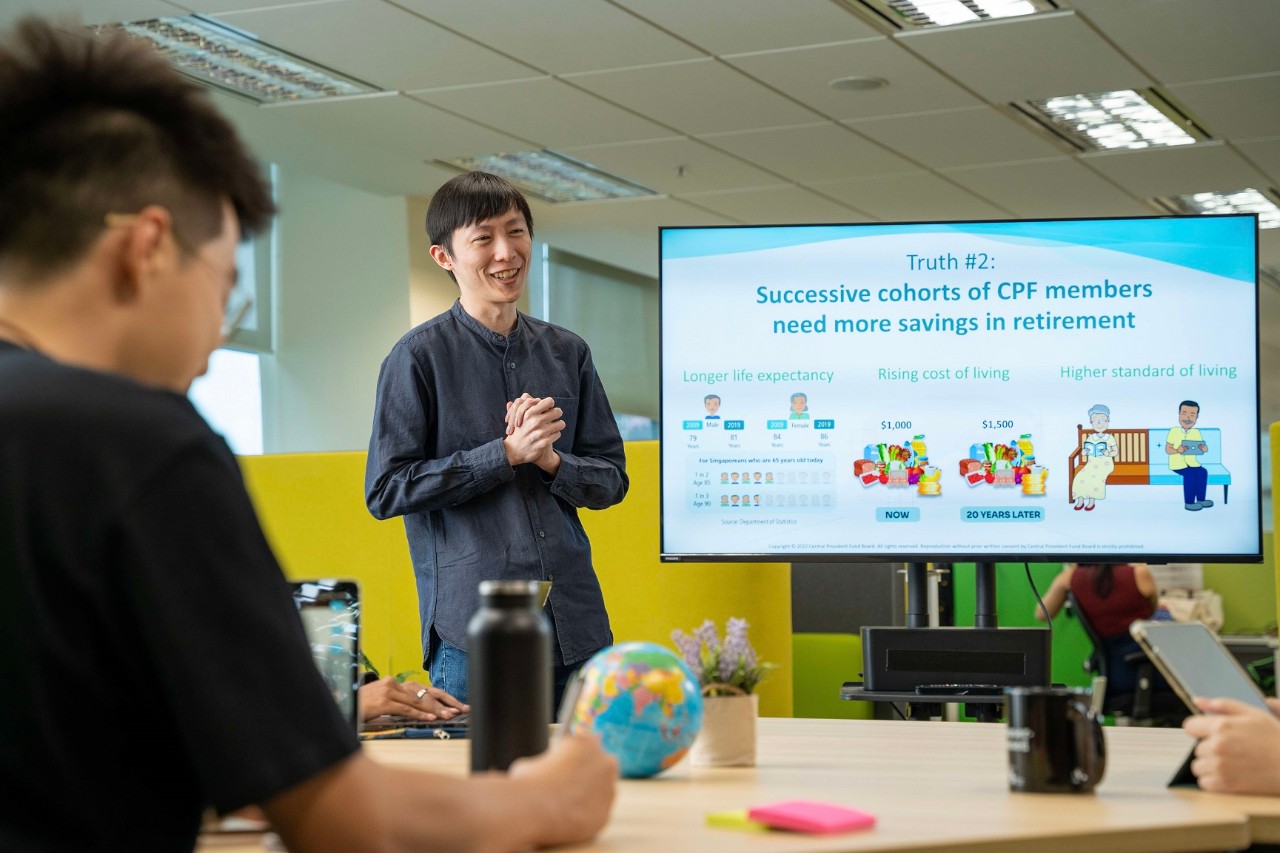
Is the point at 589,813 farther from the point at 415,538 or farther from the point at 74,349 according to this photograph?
the point at 415,538

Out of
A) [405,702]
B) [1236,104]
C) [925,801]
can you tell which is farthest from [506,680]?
[1236,104]

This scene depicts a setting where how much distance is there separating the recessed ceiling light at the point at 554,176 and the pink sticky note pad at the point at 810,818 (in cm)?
584

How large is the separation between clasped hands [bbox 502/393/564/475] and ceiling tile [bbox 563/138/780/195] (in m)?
4.30

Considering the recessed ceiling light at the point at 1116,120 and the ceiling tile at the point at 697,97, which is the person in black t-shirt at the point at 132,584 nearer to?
the ceiling tile at the point at 697,97

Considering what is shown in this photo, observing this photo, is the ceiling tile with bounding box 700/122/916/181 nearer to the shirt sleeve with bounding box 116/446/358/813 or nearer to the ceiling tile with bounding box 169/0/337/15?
the ceiling tile with bounding box 169/0/337/15

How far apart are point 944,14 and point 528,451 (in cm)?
336

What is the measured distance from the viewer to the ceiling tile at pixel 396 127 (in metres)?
5.92

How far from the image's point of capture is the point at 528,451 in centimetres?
228

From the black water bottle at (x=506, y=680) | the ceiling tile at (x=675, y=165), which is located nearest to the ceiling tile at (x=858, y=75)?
the ceiling tile at (x=675, y=165)

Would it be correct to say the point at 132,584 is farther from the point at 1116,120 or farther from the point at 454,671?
the point at 1116,120

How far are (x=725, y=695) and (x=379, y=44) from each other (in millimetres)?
4293

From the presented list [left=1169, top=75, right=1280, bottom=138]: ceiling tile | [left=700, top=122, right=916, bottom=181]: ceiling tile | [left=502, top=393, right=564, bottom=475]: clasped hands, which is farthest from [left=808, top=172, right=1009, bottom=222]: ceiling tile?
[left=502, top=393, right=564, bottom=475]: clasped hands

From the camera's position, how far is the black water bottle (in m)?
0.97

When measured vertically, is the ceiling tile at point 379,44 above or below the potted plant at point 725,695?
above
